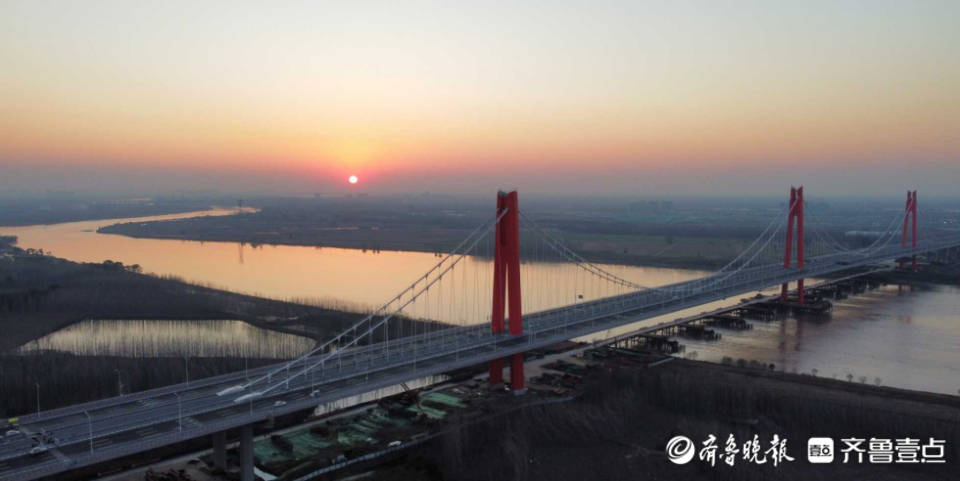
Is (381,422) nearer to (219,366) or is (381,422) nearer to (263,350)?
(219,366)

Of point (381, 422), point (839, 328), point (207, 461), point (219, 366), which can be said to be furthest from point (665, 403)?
point (839, 328)

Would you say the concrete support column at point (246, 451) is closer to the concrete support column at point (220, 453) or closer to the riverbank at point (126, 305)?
the concrete support column at point (220, 453)

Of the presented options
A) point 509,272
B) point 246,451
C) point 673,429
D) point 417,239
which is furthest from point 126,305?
point 417,239

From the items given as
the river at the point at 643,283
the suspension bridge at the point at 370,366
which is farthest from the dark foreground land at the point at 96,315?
Result: the suspension bridge at the point at 370,366

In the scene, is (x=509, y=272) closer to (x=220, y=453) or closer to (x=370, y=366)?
(x=370, y=366)

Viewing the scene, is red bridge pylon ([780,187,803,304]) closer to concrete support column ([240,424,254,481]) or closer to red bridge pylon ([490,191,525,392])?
red bridge pylon ([490,191,525,392])
